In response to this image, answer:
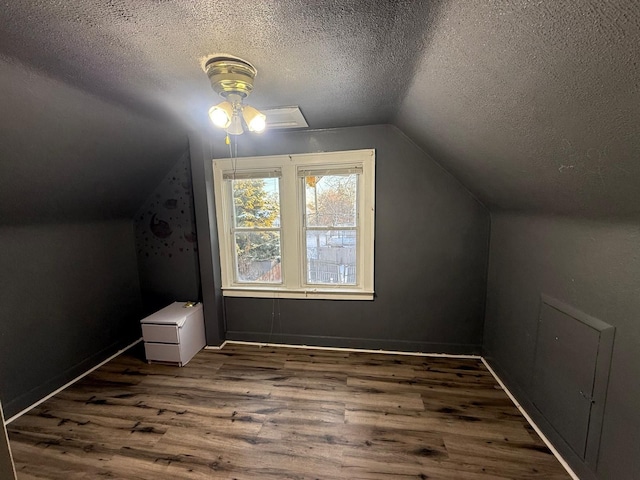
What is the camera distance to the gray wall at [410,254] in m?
2.47

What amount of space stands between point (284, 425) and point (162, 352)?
57.3 inches

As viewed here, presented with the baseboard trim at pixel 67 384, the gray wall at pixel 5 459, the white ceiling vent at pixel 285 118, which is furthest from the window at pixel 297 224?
the gray wall at pixel 5 459

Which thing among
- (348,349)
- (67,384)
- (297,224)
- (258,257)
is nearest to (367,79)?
(297,224)

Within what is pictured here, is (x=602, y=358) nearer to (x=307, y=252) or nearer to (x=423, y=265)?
(x=423, y=265)

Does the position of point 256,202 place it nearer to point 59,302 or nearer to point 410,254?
point 410,254

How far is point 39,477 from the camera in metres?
1.49

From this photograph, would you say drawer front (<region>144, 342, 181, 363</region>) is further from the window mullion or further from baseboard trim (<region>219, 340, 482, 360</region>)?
the window mullion

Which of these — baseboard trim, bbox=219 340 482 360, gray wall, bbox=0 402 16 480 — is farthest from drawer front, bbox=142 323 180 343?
gray wall, bbox=0 402 16 480

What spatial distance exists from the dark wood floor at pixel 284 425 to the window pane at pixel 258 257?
866 mm

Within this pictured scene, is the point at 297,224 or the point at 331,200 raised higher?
the point at 331,200

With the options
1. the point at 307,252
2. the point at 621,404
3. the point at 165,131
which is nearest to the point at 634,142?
the point at 621,404

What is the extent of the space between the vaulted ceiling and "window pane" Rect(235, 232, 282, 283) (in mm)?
1270

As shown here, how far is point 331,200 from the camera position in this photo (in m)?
2.67

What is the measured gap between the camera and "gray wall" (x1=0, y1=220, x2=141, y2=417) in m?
1.95
